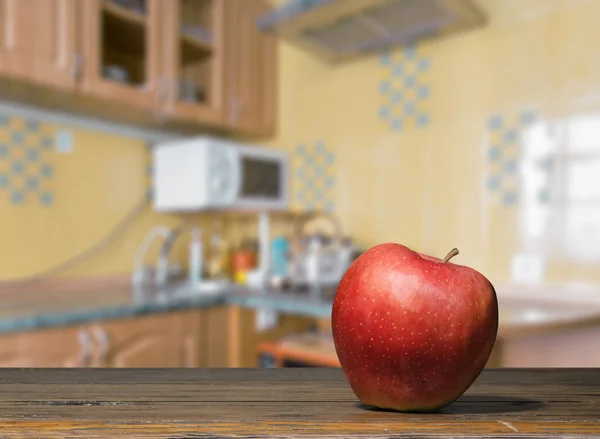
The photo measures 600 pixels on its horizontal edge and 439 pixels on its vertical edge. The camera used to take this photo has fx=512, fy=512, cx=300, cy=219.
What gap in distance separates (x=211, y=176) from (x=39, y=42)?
2.91 feet

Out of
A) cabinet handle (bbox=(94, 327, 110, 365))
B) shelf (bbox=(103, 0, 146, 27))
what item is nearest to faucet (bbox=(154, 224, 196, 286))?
cabinet handle (bbox=(94, 327, 110, 365))

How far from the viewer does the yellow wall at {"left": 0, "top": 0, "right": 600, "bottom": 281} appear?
6.76 feet

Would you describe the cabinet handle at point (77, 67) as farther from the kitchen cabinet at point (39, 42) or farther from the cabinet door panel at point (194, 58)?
the cabinet door panel at point (194, 58)

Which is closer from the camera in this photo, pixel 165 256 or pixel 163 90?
pixel 163 90

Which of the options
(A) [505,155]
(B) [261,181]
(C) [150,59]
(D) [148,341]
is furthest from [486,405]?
(B) [261,181]

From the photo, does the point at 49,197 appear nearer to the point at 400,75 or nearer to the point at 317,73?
the point at 317,73

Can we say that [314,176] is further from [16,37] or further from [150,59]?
[16,37]

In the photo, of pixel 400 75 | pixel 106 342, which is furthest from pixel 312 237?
pixel 106 342

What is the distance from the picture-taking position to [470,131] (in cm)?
228

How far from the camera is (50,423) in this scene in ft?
1.13

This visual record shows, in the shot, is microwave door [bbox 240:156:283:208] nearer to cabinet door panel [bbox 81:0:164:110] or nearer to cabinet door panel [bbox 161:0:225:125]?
cabinet door panel [bbox 161:0:225:125]

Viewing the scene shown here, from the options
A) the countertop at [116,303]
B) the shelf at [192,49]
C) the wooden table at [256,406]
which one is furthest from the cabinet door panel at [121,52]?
the wooden table at [256,406]

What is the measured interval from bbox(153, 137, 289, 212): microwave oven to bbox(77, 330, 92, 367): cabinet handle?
3.01ft

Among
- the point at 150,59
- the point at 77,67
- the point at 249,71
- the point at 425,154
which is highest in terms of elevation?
the point at 249,71
